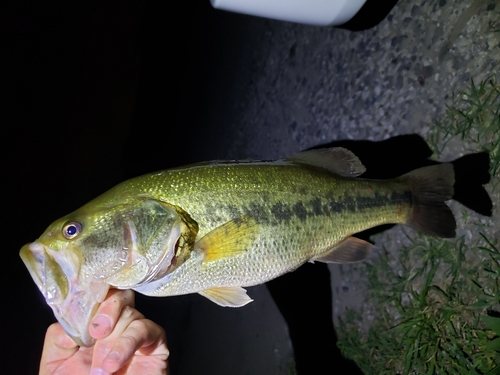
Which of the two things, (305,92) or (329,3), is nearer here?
(329,3)

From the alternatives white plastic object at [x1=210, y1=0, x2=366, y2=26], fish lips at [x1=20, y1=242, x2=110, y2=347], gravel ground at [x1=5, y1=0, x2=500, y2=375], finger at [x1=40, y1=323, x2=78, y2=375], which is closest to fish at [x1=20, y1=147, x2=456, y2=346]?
fish lips at [x1=20, y1=242, x2=110, y2=347]

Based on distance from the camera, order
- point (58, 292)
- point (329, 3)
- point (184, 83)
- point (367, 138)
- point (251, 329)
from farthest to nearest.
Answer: point (184, 83), point (251, 329), point (367, 138), point (329, 3), point (58, 292)

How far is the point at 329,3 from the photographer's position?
251 centimetres

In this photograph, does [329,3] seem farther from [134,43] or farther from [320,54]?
[134,43]

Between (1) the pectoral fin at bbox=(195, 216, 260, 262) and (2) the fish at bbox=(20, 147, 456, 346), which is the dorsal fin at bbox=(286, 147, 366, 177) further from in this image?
(1) the pectoral fin at bbox=(195, 216, 260, 262)

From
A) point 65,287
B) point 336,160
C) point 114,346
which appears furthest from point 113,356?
point 336,160

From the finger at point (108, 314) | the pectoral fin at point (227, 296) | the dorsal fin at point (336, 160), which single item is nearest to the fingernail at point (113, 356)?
the finger at point (108, 314)

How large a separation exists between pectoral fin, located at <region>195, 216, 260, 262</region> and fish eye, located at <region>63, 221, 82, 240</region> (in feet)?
1.62

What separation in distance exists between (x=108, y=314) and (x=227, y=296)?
0.52m

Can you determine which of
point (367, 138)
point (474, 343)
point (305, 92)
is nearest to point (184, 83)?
point (305, 92)

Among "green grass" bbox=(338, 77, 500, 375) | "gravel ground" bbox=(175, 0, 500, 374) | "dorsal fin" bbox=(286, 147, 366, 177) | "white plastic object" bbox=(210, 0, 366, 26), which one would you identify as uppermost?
"white plastic object" bbox=(210, 0, 366, 26)

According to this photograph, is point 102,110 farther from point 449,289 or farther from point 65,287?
point 449,289

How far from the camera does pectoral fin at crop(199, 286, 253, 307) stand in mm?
1649

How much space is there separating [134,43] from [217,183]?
5185 millimetres
